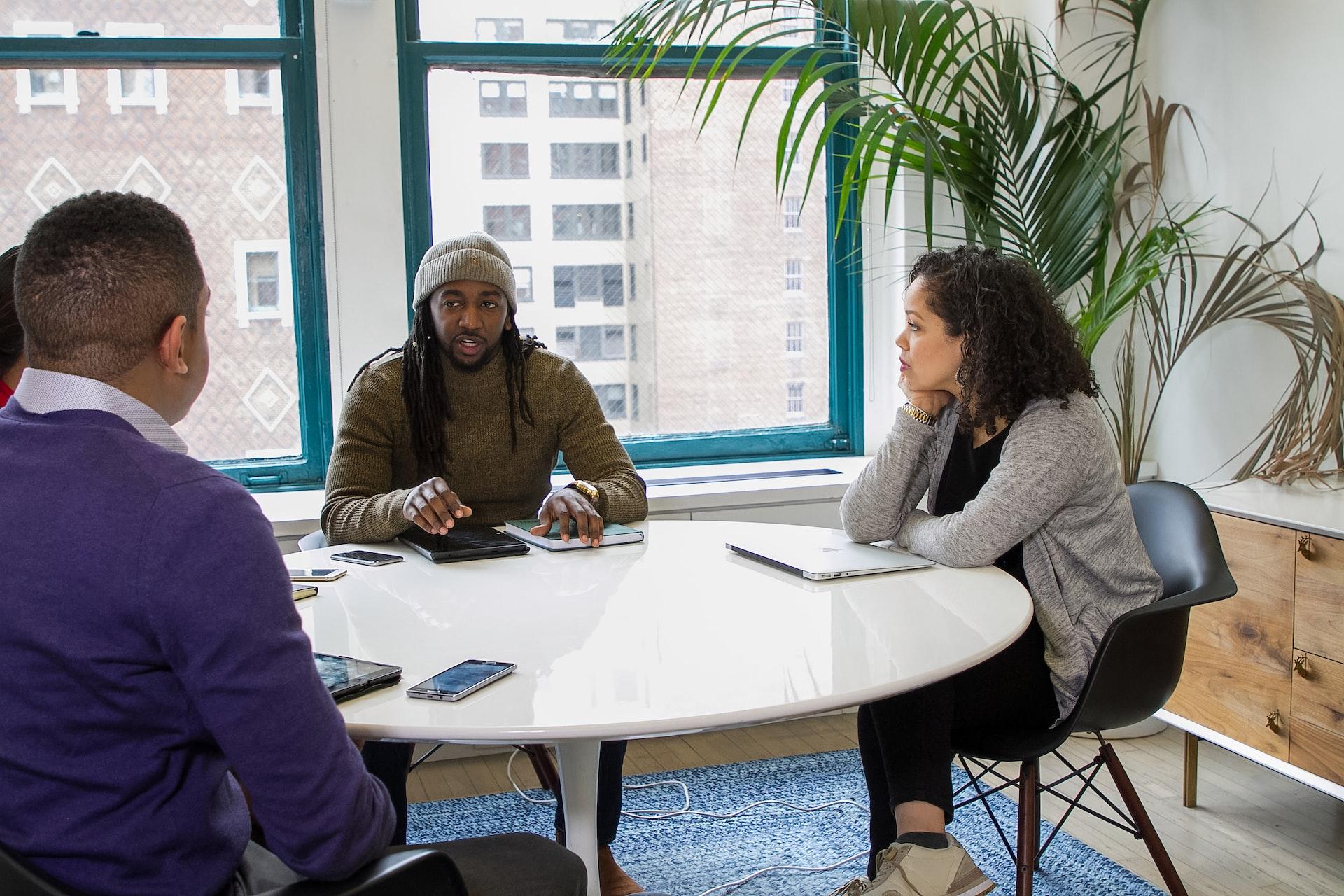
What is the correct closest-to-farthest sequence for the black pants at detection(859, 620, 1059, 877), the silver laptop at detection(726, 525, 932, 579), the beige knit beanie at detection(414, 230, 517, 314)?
the black pants at detection(859, 620, 1059, 877), the silver laptop at detection(726, 525, 932, 579), the beige knit beanie at detection(414, 230, 517, 314)

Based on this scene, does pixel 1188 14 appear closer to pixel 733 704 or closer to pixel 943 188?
pixel 943 188

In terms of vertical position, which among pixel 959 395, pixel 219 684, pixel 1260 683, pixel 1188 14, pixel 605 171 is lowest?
pixel 1260 683

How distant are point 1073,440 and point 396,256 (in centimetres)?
220

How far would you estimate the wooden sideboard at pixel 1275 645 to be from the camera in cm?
247

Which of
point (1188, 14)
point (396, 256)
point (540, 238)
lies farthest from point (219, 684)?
point (1188, 14)

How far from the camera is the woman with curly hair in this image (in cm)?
199

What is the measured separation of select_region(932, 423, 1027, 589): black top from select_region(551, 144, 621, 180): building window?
1910 mm

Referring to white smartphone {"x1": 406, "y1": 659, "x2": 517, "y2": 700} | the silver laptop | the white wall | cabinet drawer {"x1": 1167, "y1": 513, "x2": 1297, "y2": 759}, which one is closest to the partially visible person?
white smartphone {"x1": 406, "y1": 659, "x2": 517, "y2": 700}

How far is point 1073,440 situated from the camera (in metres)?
2.08

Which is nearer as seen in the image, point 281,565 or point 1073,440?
point 281,565

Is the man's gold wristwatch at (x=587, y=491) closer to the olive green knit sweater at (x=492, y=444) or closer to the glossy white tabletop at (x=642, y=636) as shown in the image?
the olive green knit sweater at (x=492, y=444)

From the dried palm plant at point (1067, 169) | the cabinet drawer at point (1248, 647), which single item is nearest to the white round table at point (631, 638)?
the cabinet drawer at point (1248, 647)

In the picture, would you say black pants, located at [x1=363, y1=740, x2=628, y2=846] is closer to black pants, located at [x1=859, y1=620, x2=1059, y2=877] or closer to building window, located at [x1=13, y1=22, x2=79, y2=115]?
black pants, located at [x1=859, y1=620, x2=1059, y2=877]

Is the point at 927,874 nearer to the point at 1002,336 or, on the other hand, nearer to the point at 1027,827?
the point at 1027,827
